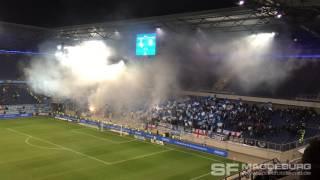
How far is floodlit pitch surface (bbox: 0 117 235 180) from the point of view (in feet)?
80.9

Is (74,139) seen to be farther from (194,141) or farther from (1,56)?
(1,56)

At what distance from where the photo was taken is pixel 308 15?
1044 inches

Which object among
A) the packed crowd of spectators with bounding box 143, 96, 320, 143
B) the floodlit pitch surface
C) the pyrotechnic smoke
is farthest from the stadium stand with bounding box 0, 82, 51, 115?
the packed crowd of spectators with bounding box 143, 96, 320, 143

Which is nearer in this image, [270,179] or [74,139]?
[270,179]

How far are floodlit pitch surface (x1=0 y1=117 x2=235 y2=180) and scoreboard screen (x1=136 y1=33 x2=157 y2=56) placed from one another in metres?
9.21

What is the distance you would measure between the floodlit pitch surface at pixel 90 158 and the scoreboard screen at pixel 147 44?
30.2ft

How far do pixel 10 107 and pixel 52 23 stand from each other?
13.4 m

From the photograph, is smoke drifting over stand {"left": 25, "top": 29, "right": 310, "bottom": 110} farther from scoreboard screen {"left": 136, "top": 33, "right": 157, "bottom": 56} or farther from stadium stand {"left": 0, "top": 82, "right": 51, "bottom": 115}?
scoreboard screen {"left": 136, "top": 33, "right": 157, "bottom": 56}

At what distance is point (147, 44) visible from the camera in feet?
124

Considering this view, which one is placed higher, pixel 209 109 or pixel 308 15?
pixel 308 15

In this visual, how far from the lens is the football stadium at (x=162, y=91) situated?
27.2 metres

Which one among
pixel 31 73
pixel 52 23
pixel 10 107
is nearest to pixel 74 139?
pixel 10 107

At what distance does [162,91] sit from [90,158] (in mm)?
20367

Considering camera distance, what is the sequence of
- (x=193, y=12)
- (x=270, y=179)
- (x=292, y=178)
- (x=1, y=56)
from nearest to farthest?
(x=292, y=178), (x=270, y=179), (x=193, y=12), (x=1, y=56)
